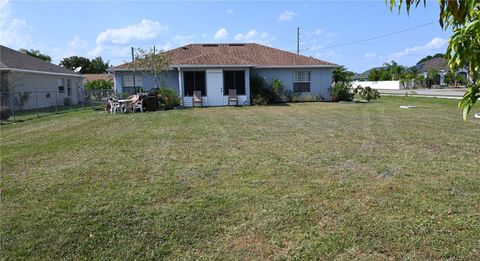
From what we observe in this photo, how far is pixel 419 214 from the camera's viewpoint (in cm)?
457

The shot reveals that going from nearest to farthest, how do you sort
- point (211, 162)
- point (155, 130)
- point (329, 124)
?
1. point (211, 162)
2. point (155, 130)
3. point (329, 124)

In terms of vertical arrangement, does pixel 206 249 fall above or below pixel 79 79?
below

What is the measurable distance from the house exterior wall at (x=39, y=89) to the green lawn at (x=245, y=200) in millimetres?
17702

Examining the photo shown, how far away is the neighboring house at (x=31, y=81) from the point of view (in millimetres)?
23875

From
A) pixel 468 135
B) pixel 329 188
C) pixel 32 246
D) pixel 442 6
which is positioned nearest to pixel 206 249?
pixel 32 246

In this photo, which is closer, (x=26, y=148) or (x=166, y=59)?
(x=26, y=148)

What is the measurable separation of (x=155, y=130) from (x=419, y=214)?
32.2 ft

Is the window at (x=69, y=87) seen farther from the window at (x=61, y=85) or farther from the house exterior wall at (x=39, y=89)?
the window at (x=61, y=85)

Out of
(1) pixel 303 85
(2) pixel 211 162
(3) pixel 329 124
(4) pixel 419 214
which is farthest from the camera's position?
(1) pixel 303 85

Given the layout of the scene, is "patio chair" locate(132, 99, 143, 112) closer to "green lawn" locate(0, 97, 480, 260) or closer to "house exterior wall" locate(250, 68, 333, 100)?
"house exterior wall" locate(250, 68, 333, 100)

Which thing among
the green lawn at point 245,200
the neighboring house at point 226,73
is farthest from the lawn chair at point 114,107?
the green lawn at point 245,200

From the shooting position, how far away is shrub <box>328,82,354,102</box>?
28375 millimetres

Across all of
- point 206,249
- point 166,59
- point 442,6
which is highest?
point 166,59

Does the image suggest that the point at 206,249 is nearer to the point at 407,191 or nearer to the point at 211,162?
the point at 407,191
